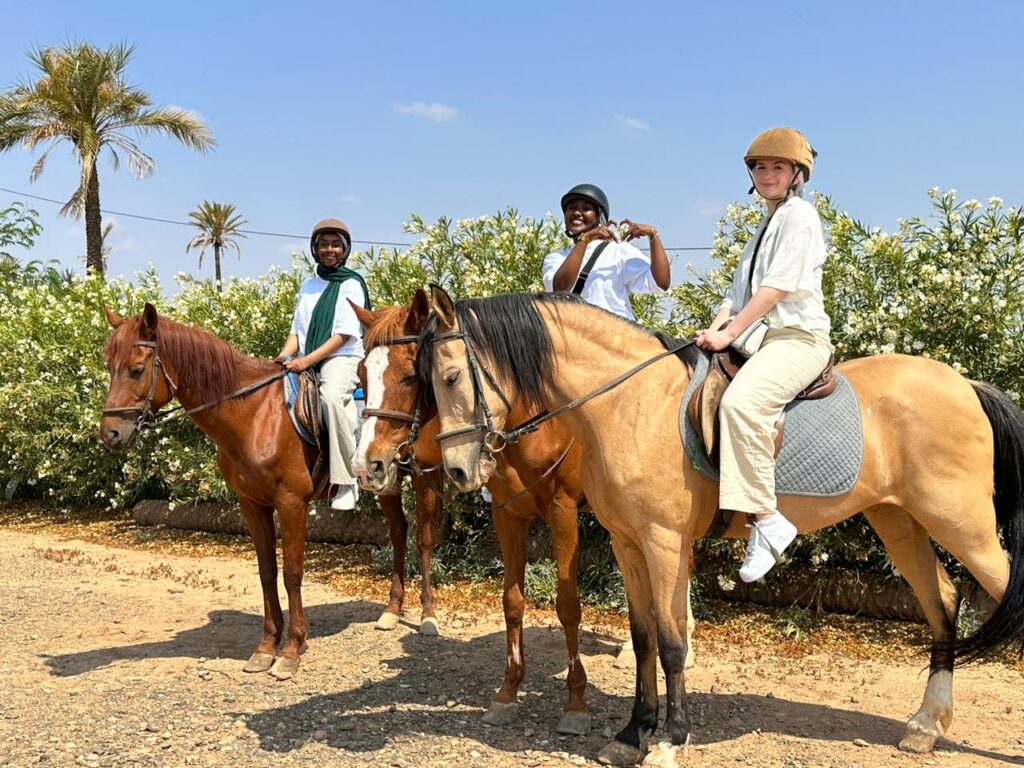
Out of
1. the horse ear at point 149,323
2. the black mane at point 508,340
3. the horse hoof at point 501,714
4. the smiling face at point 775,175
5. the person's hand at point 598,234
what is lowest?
the horse hoof at point 501,714

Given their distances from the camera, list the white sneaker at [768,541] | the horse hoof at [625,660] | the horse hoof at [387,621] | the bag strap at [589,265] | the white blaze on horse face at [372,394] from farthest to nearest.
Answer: the horse hoof at [387,621] → the horse hoof at [625,660] → the bag strap at [589,265] → the white blaze on horse face at [372,394] → the white sneaker at [768,541]

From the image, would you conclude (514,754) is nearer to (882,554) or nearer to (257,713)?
(257,713)

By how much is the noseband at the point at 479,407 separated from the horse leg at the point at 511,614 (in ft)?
3.86

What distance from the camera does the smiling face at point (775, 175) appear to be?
4.01 m

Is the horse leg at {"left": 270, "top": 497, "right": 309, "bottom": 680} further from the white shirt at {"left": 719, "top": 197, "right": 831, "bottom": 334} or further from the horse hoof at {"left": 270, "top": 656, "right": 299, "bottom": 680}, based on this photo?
the white shirt at {"left": 719, "top": 197, "right": 831, "bottom": 334}

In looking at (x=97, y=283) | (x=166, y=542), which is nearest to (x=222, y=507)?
(x=166, y=542)

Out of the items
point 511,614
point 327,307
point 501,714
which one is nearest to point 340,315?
point 327,307

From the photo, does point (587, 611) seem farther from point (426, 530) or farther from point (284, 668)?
point (284, 668)

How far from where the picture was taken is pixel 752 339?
13.4 ft

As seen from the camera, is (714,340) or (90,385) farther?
(90,385)

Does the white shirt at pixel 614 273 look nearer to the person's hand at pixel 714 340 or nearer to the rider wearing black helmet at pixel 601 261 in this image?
the rider wearing black helmet at pixel 601 261

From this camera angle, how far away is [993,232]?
6.11 m

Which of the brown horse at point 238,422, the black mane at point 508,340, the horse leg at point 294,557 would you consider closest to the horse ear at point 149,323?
the brown horse at point 238,422

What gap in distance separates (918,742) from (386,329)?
3.35 meters
